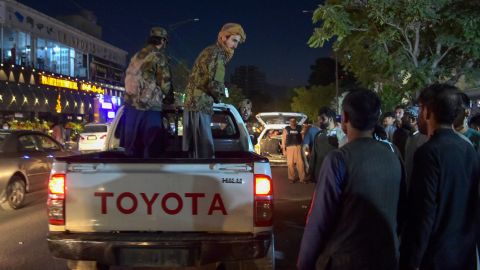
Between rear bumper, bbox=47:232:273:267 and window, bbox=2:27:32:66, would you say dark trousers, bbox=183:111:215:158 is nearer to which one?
rear bumper, bbox=47:232:273:267

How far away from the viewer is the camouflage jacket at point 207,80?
18.9ft

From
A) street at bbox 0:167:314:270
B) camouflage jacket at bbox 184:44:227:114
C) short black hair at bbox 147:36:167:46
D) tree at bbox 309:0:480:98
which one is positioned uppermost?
tree at bbox 309:0:480:98

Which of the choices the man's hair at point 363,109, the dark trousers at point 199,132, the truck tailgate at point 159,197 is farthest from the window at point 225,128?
the man's hair at point 363,109

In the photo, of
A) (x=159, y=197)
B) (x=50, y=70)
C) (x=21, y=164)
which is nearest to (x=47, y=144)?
(x=21, y=164)

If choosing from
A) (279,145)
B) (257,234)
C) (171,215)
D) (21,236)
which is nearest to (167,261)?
(171,215)

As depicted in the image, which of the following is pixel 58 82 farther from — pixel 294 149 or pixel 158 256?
pixel 158 256

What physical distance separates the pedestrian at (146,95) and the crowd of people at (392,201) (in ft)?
11.4

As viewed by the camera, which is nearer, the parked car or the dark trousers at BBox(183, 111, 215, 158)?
the dark trousers at BBox(183, 111, 215, 158)

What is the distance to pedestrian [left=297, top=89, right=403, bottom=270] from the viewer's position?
2.66m

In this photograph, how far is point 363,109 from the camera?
2773 millimetres

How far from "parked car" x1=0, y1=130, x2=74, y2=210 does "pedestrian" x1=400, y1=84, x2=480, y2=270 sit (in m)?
8.50

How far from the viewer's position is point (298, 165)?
13539mm

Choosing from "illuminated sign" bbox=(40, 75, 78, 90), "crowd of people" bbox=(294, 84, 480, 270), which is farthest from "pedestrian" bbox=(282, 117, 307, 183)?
"illuminated sign" bbox=(40, 75, 78, 90)

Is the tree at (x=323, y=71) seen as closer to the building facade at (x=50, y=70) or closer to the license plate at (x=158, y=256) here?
the building facade at (x=50, y=70)
